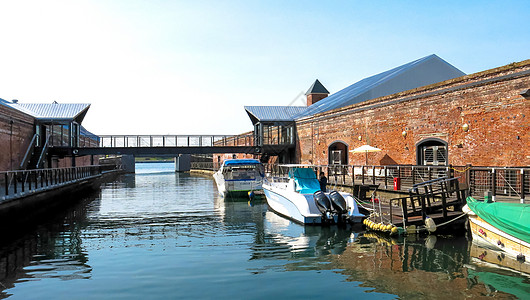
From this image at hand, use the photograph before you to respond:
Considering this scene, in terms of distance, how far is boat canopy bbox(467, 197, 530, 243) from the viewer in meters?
9.91

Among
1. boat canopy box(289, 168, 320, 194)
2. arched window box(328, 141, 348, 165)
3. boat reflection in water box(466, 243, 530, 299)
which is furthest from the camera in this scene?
arched window box(328, 141, 348, 165)

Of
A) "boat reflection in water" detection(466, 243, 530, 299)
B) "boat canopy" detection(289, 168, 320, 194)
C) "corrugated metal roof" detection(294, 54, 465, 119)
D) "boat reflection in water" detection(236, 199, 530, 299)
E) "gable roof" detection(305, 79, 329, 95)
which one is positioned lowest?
"boat reflection in water" detection(466, 243, 530, 299)

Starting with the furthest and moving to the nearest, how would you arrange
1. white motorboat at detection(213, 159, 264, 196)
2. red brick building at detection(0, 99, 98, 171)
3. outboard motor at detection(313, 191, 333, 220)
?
white motorboat at detection(213, 159, 264, 196), red brick building at detection(0, 99, 98, 171), outboard motor at detection(313, 191, 333, 220)

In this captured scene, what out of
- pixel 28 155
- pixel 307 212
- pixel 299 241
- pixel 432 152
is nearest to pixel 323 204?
pixel 307 212

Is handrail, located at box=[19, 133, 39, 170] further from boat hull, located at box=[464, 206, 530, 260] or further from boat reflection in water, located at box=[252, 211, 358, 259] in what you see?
boat hull, located at box=[464, 206, 530, 260]

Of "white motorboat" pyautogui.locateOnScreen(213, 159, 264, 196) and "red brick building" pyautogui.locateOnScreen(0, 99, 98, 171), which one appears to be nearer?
"red brick building" pyautogui.locateOnScreen(0, 99, 98, 171)

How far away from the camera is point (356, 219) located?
1466 cm

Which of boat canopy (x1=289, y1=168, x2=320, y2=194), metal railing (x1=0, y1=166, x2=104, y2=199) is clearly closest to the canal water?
boat canopy (x1=289, y1=168, x2=320, y2=194)

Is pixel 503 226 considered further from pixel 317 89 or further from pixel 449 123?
pixel 317 89

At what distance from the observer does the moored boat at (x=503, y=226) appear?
32.5 ft

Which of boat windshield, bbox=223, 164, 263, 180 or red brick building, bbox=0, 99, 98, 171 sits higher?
red brick building, bbox=0, 99, 98, 171

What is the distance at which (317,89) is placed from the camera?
173 feet

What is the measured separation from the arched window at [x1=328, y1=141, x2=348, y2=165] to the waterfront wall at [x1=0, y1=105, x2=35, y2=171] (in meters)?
21.0

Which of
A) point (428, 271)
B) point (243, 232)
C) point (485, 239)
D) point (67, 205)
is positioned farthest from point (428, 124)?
point (67, 205)
